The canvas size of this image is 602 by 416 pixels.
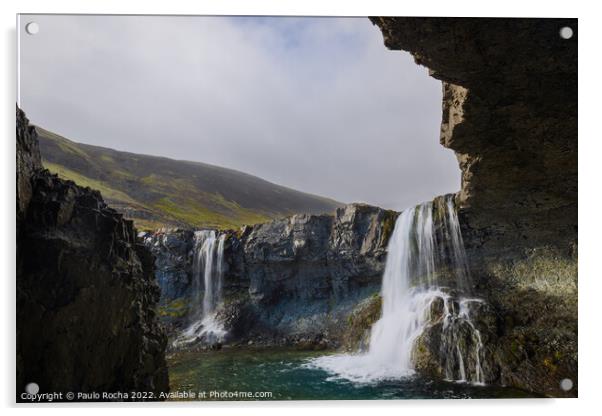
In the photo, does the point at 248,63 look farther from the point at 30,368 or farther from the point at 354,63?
the point at 30,368

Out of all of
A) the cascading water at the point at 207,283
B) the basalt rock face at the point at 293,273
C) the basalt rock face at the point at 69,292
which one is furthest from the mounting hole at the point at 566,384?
the cascading water at the point at 207,283

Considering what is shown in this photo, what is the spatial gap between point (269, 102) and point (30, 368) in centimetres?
396

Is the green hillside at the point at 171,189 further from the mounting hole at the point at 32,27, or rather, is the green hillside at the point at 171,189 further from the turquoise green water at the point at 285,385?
the turquoise green water at the point at 285,385

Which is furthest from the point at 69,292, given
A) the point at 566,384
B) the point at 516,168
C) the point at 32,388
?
the point at 516,168

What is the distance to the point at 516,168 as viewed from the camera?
5.68 meters

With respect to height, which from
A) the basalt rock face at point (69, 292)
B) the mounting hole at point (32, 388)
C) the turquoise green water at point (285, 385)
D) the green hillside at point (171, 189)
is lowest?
the turquoise green water at point (285, 385)

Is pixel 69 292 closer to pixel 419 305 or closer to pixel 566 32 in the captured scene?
pixel 419 305

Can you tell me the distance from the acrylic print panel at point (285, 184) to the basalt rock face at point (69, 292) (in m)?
0.02

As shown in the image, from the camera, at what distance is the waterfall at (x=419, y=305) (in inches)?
221

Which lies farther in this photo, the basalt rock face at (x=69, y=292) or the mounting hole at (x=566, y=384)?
the mounting hole at (x=566, y=384)

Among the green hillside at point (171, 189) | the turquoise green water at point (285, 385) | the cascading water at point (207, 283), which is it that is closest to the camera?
the turquoise green water at point (285, 385)

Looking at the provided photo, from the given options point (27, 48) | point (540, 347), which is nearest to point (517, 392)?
point (540, 347)

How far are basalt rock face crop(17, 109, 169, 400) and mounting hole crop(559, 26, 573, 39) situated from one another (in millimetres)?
5412

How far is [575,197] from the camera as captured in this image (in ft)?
14.4
